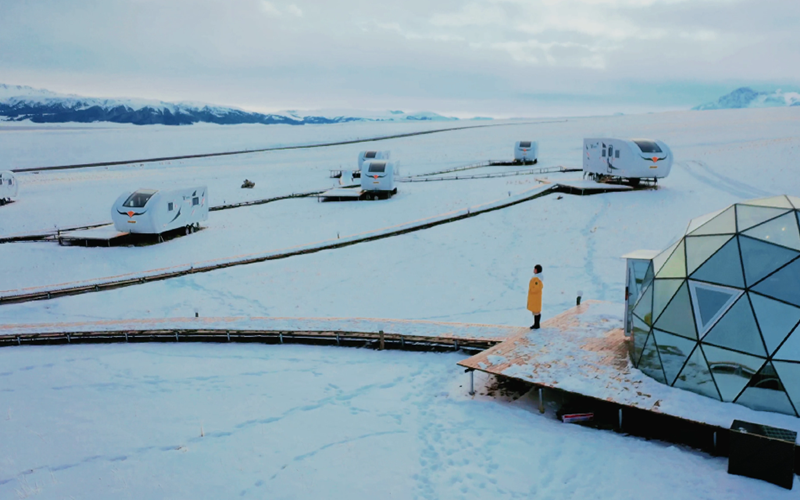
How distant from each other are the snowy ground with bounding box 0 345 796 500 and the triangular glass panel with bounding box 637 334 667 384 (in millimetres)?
1306

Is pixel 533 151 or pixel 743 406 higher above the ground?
pixel 533 151

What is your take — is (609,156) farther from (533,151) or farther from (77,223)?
(77,223)

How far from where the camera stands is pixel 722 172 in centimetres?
3422

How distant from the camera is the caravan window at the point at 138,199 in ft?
79.8

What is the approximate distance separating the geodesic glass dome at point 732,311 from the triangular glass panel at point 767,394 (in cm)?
1

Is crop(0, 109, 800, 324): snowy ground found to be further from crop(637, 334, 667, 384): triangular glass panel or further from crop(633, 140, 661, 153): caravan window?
crop(637, 334, 667, 384): triangular glass panel

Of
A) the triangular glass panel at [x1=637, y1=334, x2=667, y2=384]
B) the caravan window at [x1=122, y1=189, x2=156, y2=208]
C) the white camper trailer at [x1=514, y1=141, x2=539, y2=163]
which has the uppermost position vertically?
the white camper trailer at [x1=514, y1=141, x2=539, y2=163]

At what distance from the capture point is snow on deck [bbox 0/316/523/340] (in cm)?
1306

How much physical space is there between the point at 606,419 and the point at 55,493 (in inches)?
335

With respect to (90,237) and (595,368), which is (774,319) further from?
(90,237)

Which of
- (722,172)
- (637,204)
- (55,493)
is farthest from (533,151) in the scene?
(55,493)

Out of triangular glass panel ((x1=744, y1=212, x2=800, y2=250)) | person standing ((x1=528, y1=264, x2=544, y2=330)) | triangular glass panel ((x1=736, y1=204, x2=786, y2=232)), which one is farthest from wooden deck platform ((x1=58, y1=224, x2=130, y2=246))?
triangular glass panel ((x1=744, y1=212, x2=800, y2=250))

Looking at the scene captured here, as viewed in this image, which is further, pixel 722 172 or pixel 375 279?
pixel 722 172

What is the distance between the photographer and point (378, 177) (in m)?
34.2
